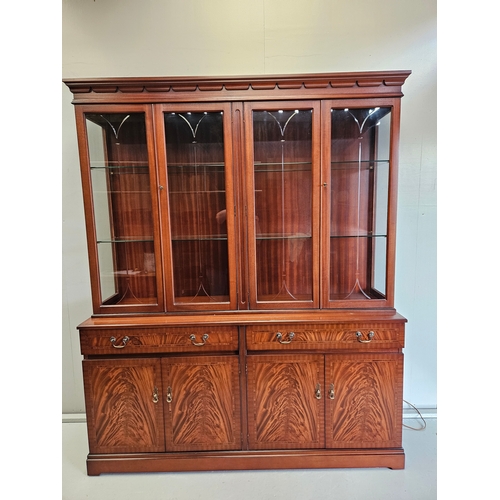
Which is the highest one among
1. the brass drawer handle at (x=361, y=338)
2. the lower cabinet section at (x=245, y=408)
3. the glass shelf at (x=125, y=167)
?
the glass shelf at (x=125, y=167)

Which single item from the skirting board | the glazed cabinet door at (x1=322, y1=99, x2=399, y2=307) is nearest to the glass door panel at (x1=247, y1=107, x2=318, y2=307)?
the glazed cabinet door at (x1=322, y1=99, x2=399, y2=307)

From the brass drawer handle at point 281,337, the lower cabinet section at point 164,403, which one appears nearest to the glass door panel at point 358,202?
the brass drawer handle at point 281,337

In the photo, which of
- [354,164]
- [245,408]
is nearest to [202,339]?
[245,408]

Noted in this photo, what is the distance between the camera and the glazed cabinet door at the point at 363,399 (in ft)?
5.72

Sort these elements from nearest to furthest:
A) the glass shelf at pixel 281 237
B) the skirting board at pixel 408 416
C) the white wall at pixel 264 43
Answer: the glass shelf at pixel 281 237
the white wall at pixel 264 43
the skirting board at pixel 408 416

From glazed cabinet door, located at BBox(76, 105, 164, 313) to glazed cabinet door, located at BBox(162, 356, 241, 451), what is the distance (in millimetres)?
412

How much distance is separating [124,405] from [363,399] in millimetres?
1380

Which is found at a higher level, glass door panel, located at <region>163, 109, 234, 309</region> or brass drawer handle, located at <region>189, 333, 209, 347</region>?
glass door panel, located at <region>163, 109, 234, 309</region>

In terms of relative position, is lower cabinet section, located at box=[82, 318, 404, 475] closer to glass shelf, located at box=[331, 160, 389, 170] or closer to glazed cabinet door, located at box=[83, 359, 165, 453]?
glazed cabinet door, located at box=[83, 359, 165, 453]

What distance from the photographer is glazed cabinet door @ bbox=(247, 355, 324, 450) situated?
5.74 feet

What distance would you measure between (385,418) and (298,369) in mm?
577

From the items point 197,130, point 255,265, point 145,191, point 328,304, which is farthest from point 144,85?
point 328,304

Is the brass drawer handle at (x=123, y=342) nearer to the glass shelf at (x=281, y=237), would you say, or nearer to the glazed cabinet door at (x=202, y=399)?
the glazed cabinet door at (x=202, y=399)

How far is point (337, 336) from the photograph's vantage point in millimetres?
1737
